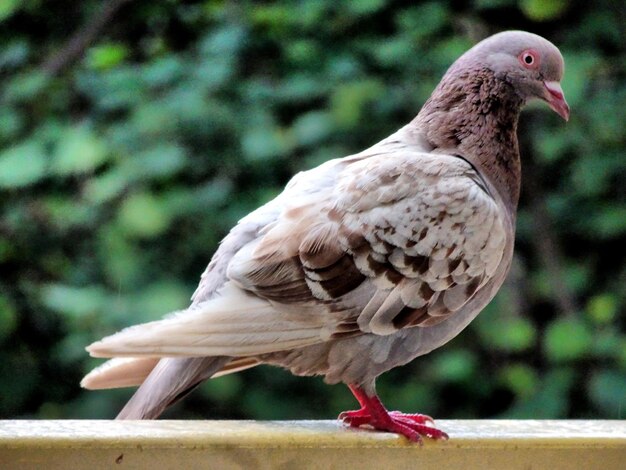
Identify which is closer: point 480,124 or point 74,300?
point 480,124

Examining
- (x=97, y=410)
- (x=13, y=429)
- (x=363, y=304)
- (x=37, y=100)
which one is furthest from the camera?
(x=37, y=100)

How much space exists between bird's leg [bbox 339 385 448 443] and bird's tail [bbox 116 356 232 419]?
30cm

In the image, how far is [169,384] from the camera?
215cm

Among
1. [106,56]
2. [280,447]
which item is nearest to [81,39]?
[106,56]

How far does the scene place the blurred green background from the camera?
11.2ft

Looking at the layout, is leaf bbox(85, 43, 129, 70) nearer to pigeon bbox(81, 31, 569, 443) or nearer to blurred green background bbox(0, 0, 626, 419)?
blurred green background bbox(0, 0, 626, 419)

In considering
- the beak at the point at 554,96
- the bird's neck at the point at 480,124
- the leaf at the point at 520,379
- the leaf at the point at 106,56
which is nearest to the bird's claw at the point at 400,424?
the bird's neck at the point at 480,124

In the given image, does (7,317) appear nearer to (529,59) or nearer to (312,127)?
(312,127)

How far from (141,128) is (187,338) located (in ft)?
5.07

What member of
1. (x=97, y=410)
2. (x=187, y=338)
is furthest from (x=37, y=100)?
(x=187, y=338)

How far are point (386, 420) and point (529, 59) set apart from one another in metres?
0.90

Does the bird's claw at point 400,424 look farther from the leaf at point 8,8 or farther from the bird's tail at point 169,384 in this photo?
the leaf at point 8,8

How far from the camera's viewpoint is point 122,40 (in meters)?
3.78

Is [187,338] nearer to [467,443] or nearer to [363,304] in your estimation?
[363,304]
